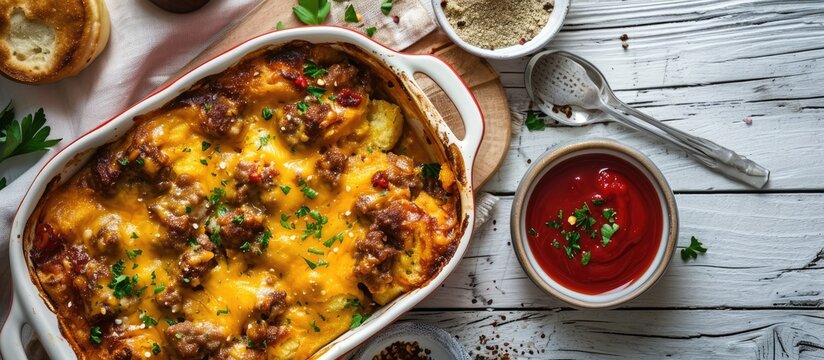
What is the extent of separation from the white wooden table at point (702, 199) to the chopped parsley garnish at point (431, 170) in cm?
35

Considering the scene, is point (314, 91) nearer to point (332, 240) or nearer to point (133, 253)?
point (332, 240)

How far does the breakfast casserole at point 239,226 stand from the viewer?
280cm

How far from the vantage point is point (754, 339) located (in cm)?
333

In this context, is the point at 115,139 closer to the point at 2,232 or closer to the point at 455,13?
the point at 2,232

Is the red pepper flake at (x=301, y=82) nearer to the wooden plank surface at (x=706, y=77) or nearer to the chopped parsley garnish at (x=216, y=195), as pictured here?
the chopped parsley garnish at (x=216, y=195)

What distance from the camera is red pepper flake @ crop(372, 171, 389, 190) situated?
2855mm

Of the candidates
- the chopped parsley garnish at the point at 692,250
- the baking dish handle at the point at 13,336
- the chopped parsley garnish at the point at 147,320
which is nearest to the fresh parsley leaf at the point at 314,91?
the chopped parsley garnish at the point at 147,320

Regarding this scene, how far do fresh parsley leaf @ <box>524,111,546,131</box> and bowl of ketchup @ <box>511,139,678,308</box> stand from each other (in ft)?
0.88

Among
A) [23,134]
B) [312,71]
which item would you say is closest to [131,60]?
[23,134]

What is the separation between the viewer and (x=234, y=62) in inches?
111

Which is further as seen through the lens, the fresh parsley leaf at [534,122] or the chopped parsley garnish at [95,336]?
the fresh parsley leaf at [534,122]

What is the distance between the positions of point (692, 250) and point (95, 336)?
246cm

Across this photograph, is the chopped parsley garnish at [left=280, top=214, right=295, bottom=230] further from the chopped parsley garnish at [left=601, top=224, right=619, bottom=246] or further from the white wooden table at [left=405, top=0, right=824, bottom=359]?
the chopped parsley garnish at [left=601, top=224, right=619, bottom=246]

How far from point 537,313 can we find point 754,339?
975 mm
